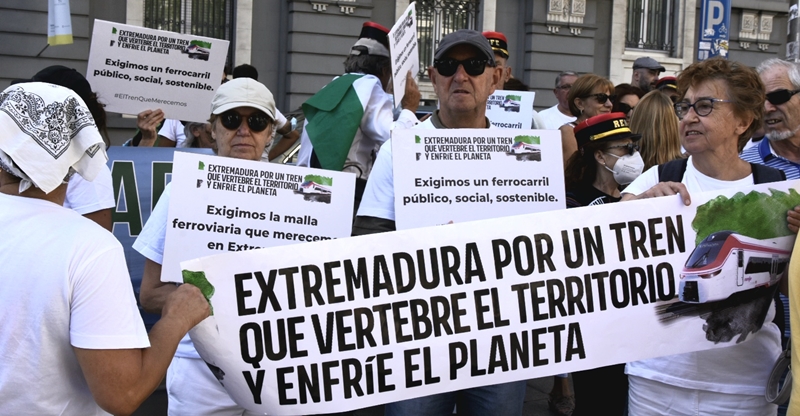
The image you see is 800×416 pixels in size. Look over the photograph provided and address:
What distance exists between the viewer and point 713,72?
3264 millimetres

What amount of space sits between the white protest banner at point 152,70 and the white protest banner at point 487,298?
11.7 feet

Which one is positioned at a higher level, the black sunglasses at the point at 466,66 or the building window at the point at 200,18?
the building window at the point at 200,18

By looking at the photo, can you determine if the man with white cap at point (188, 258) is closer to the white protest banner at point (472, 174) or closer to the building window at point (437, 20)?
the white protest banner at point (472, 174)

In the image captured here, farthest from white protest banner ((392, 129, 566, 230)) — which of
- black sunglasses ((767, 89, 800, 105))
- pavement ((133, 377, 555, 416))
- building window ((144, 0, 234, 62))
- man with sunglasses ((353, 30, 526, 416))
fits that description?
building window ((144, 0, 234, 62))

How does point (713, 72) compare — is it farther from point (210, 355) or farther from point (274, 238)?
point (210, 355)

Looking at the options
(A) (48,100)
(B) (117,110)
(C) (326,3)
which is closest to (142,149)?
(B) (117,110)

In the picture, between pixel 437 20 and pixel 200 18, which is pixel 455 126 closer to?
pixel 200 18

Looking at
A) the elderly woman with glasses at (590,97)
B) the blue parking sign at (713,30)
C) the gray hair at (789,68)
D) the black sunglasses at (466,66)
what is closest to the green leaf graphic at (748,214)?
the gray hair at (789,68)

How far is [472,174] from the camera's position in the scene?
3.41m

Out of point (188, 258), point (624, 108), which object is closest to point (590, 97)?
point (624, 108)

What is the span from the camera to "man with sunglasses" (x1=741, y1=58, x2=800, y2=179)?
388 centimetres

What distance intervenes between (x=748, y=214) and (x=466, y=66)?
1198 mm

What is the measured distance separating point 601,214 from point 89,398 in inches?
71.3

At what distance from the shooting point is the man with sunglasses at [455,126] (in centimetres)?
338
